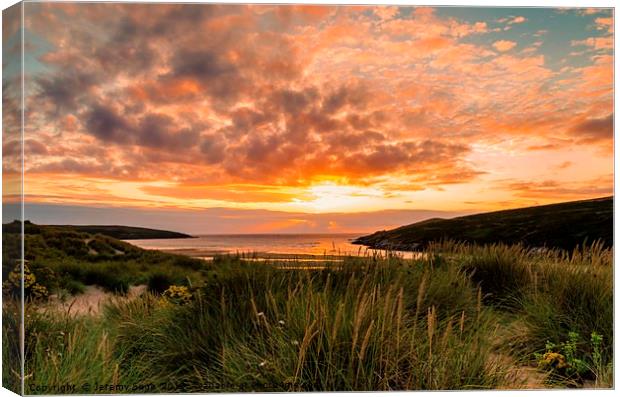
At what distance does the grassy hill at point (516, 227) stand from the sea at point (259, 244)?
7.8 inches

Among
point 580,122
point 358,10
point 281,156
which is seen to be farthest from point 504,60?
point 281,156

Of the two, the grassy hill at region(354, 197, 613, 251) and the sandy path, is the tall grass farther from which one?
the grassy hill at region(354, 197, 613, 251)

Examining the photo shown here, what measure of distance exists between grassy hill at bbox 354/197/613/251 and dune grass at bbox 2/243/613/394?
0.16 m

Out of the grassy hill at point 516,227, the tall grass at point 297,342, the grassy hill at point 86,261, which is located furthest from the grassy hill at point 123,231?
the grassy hill at point 516,227

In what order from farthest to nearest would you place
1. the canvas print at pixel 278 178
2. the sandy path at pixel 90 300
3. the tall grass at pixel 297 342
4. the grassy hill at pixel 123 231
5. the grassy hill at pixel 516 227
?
1. the grassy hill at pixel 516 227
2. the sandy path at pixel 90 300
3. the grassy hill at pixel 123 231
4. the canvas print at pixel 278 178
5. the tall grass at pixel 297 342

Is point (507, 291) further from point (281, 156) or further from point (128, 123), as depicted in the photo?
point (128, 123)

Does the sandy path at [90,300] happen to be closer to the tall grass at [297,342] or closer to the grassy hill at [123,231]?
the tall grass at [297,342]

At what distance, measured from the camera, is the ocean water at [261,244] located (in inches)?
241

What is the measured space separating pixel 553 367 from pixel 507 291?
1.07m

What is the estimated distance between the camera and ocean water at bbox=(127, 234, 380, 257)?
241 inches

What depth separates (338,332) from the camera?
17.5 ft

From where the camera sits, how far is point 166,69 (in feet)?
19.6

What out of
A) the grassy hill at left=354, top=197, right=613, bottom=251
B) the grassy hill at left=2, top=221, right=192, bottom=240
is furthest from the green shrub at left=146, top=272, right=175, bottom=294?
the grassy hill at left=354, top=197, right=613, bottom=251

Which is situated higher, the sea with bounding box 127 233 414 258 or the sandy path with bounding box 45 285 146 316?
the sea with bounding box 127 233 414 258
